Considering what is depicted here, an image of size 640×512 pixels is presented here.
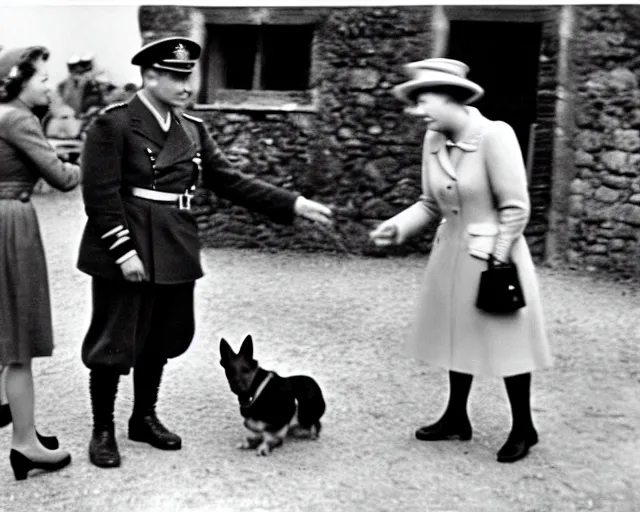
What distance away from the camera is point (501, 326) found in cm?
377

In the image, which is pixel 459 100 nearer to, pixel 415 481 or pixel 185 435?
pixel 415 481

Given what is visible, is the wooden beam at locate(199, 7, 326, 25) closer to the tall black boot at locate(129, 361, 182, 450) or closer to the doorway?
the doorway

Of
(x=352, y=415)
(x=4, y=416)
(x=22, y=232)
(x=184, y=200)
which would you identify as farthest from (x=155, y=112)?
(x=352, y=415)

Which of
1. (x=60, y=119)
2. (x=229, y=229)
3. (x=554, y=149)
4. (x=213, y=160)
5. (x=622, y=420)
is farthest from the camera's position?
(x=229, y=229)

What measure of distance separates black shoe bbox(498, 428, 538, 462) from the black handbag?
50cm

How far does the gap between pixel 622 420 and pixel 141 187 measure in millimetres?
2258

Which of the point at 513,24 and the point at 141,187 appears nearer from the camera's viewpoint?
the point at 141,187

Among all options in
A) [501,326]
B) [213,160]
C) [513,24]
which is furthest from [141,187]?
[513,24]

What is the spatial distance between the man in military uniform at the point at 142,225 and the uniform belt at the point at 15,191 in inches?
8.1

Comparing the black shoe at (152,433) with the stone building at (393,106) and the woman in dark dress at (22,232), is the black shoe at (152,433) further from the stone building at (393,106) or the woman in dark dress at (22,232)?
the stone building at (393,106)

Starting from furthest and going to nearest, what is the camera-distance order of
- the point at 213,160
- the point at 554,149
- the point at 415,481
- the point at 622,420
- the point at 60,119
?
the point at 554,149, the point at 60,119, the point at 622,420, the point at 213,160, the point at 415,481

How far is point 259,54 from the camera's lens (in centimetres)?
773

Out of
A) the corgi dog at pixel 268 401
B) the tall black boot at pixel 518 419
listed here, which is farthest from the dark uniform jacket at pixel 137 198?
the tall black boot at pixel 518 419

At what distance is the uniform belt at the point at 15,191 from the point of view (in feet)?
11.5
